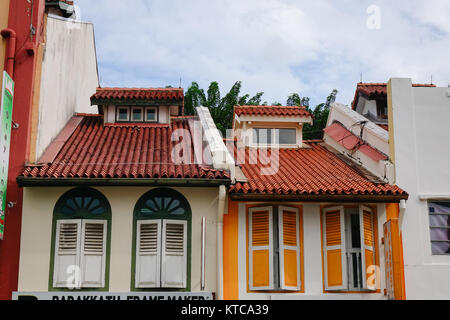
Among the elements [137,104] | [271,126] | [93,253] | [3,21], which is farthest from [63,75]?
[271,126]

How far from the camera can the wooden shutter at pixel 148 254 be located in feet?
48.5

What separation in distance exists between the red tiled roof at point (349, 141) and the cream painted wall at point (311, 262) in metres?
1.94

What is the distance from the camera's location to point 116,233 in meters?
15.1

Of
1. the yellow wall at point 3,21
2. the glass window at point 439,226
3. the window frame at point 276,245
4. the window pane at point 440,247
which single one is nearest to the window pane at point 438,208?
the glass window at point 439,226

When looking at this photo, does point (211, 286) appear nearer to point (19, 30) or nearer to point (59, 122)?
point (59, 122)

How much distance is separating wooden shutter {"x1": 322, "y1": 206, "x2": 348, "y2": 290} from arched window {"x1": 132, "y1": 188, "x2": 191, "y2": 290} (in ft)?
10.4

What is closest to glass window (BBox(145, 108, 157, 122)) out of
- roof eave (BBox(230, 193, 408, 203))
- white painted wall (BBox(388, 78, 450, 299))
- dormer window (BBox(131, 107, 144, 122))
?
dormer window (BBox(131, 107, 144, 122))

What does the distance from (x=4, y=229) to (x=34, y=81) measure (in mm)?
3513

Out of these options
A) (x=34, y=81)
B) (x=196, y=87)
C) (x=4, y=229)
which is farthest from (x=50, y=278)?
(x=196, y=87)

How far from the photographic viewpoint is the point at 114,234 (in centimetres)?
1507

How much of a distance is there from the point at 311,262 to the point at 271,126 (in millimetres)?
5743

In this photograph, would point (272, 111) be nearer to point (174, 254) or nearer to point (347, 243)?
point (347, 243)

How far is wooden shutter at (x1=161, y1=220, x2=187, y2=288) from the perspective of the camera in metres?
14.8
